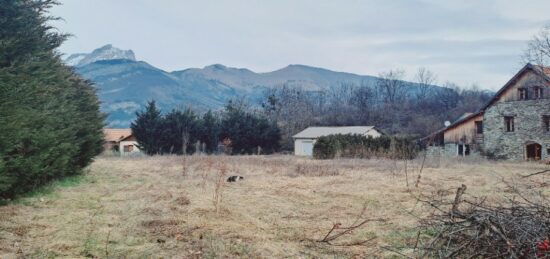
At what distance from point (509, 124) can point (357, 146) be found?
37.3 feet

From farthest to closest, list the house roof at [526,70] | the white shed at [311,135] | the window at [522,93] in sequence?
the white shed at [311,135], the window at [522,93], the house roof at [526,70]

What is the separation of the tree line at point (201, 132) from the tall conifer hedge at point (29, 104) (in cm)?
2648

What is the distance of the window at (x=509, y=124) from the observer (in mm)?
31203

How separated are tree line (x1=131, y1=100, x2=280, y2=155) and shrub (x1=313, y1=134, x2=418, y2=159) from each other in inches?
326

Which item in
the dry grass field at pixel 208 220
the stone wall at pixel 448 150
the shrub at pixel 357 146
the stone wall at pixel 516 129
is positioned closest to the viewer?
the dry grass field at pixel 208 220

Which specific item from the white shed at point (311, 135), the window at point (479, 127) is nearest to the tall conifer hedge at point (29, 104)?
the window at point (479, 127)

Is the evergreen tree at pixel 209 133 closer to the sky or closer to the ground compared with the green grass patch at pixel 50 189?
closer to the sky

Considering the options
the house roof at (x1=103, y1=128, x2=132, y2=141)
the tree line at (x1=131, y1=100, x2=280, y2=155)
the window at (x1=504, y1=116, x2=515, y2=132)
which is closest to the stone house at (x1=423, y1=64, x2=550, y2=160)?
the window at (x1=504, y1=116, x2=515, y2=132)

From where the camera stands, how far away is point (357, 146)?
1272 inches

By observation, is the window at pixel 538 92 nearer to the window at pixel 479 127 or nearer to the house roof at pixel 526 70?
the house roof at pixel 526 70

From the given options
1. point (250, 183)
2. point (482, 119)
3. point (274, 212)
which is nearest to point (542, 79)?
point (482, 119)

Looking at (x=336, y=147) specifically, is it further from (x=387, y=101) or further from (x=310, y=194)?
(x=387, y=101)

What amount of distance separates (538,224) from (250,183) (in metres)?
10.3

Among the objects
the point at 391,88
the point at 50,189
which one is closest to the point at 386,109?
the point at 391,88
